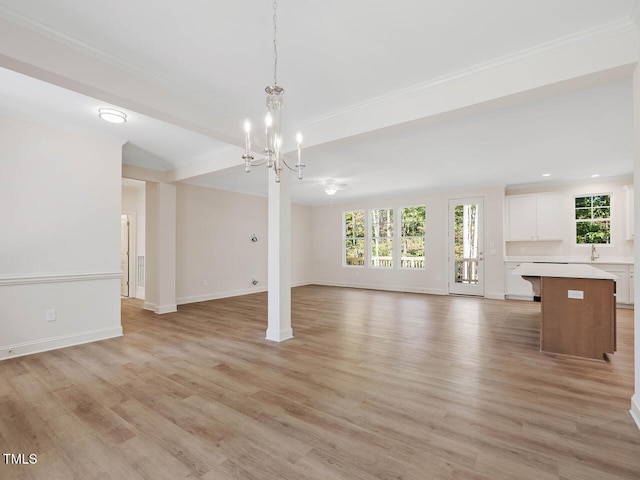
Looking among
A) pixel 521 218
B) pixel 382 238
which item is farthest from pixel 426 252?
pixel 521 218

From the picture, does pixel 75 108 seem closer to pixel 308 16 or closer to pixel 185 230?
pixel 308 16

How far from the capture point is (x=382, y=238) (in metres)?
8.77

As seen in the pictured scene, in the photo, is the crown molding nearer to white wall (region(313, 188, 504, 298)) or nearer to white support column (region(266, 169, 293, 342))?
white support column (region(266, 169, 293, 342))

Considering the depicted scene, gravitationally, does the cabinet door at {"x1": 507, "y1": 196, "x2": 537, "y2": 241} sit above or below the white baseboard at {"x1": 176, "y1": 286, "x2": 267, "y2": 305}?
above

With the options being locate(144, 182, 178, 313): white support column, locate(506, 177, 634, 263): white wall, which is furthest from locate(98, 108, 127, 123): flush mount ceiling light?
locate(506, 177, 634, 263): white wall

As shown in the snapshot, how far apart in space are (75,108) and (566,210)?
8653 millimetres

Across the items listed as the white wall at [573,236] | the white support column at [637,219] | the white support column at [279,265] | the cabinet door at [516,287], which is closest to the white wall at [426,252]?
the cabinet door at [516,287]

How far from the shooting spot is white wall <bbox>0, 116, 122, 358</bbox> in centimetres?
331

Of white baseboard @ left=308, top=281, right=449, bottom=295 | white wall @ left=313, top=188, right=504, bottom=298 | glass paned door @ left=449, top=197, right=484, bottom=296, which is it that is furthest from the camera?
white baseboard @ left=308, top=281, right=449, bottom=295

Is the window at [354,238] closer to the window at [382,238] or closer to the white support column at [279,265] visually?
the window at [382,238]

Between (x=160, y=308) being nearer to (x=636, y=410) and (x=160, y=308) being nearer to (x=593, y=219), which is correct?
(x=636, y=410)

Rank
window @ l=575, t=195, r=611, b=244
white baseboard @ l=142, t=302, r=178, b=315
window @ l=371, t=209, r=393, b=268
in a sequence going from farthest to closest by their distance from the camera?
window @ l=371, t=209, r=393, b=268 → window @ l=575, t=195, r=611, b=244 → white baseboard @ l=142, t=302, r=178, b=315

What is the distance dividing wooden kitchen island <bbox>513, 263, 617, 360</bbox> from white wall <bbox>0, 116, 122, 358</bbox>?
17.6 feet

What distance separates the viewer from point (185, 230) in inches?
255
